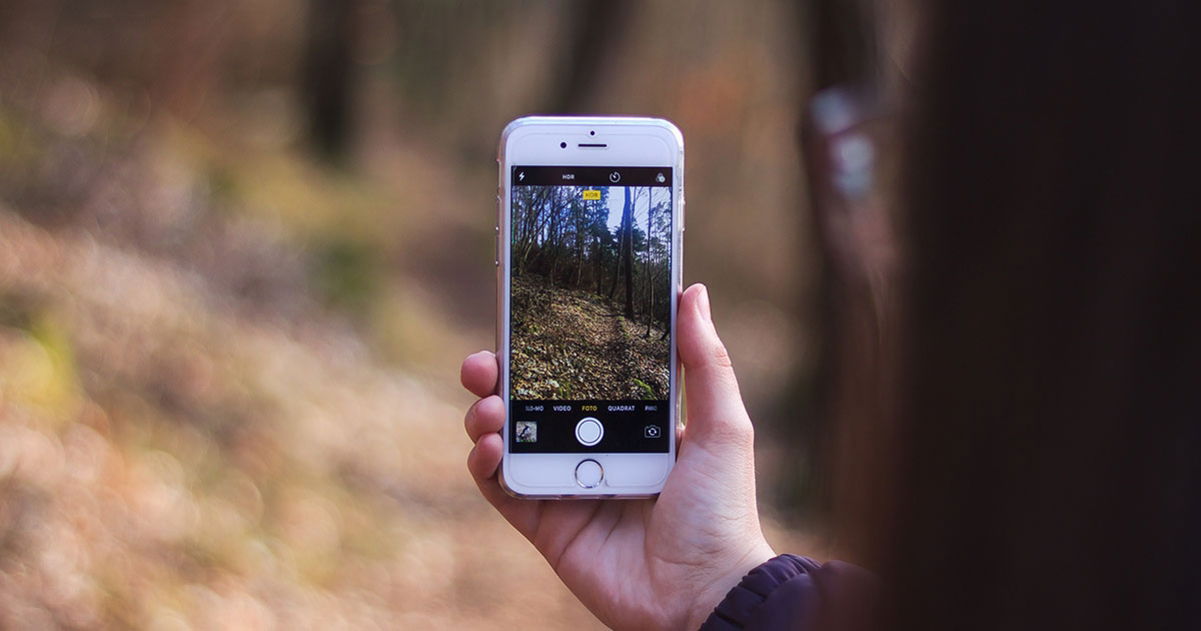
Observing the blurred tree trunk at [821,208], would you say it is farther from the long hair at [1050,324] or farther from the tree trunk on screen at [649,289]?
the tree trunk on screen at [649,289]

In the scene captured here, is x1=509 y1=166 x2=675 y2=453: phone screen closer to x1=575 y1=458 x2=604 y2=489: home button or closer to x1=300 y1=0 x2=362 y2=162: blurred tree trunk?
x1=575 y1=458 x2=604 y2=489: home button

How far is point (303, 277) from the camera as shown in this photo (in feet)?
20.2

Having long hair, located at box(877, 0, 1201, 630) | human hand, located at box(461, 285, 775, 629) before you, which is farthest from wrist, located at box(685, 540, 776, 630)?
long hair, located at box(877, 0, 1201, 630)

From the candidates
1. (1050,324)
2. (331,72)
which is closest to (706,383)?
(1050,324)

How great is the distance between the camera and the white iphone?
1841 mm

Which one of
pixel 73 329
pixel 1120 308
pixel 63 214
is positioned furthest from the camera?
pixel 63 214

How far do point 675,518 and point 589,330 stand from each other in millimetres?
373

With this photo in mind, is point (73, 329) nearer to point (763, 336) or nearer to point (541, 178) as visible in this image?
point (541, 178)

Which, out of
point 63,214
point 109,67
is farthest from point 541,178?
point 109,67

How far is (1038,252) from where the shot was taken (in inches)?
13.7

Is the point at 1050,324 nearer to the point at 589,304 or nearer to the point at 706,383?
the point at 706,383

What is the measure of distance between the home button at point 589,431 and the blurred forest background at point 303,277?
1248 millimetres

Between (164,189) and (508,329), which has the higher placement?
(164,189)

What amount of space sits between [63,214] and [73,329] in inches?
32.2
